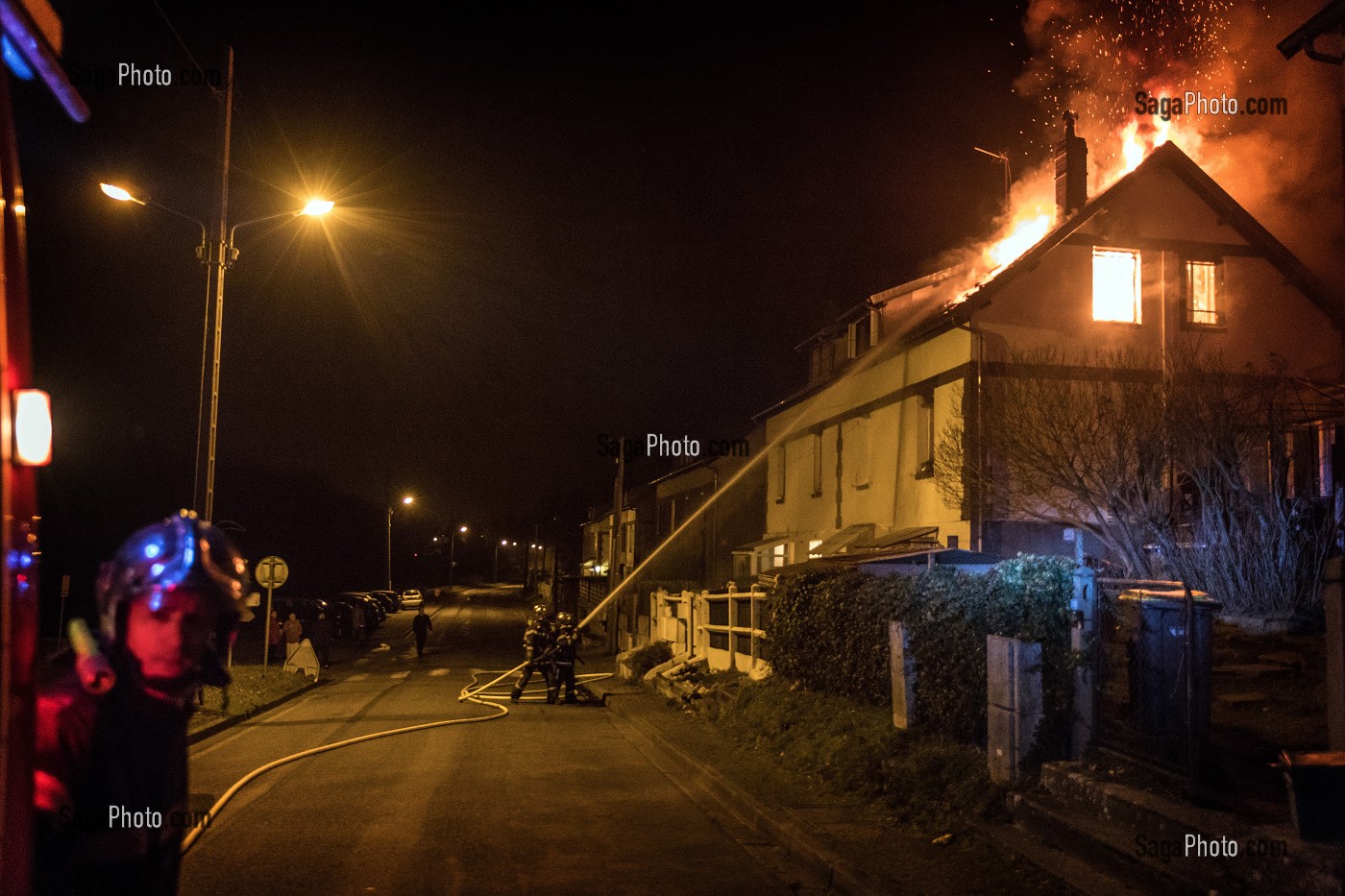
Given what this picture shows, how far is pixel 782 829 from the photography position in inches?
346

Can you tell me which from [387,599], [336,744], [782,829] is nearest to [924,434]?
[336,744]

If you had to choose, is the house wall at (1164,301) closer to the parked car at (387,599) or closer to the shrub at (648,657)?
the shrub at (648,657)

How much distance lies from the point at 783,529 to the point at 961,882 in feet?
80.1

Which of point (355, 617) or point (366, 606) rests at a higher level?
point (366, 606)

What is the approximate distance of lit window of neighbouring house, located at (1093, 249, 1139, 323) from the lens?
2148 cm

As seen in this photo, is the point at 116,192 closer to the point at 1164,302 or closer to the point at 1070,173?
the point at 1070,173

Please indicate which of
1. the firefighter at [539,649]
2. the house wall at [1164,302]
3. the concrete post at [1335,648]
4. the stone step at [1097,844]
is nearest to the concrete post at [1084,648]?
the stone step at [1097,844]

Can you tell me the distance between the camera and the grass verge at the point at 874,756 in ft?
28.8

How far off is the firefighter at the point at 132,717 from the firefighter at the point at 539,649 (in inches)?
724

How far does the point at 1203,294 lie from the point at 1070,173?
383 centimetres

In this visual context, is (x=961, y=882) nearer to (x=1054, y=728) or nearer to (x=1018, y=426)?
(x=1054, y=728)

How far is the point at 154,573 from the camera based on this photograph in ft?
7.50

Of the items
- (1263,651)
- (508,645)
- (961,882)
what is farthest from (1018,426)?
(508,645)

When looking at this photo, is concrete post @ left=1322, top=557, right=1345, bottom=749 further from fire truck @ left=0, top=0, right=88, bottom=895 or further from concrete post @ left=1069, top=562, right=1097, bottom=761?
fire truck @ left=0, top=0, right=88, bottom=895
